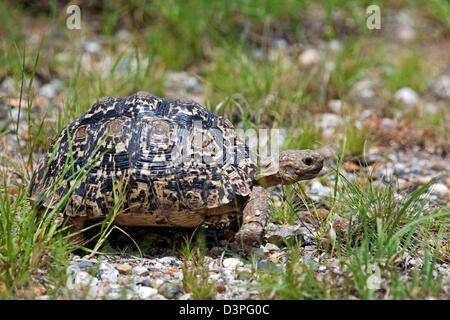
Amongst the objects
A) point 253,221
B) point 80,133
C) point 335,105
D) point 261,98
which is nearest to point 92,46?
point 261,98

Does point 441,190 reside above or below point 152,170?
below

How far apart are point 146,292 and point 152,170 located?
676 millimetres

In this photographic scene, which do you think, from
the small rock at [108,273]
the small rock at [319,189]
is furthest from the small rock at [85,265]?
the small rock at [319,189]

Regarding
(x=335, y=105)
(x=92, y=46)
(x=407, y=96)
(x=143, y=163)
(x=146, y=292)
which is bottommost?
(x=146, y=292)

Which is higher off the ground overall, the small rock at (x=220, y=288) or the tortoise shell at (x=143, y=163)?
the tortoise shell at (x=143, y=163)

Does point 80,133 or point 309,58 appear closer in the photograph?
point 80,133

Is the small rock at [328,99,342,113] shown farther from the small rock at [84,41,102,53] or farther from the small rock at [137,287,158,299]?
the small rock at [137,287,158,299]

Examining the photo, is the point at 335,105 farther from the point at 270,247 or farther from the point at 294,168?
the point at 270,247

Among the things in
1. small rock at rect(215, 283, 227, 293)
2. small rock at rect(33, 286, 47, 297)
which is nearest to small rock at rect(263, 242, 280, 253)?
small rock at rect(215, 283, 227, 293)

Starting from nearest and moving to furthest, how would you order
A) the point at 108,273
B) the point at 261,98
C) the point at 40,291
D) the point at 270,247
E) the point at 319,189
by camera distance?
the point at 40,291 → the point at 108,273 → the point at 270,247 → the point at 319,189 → the point at 261,98

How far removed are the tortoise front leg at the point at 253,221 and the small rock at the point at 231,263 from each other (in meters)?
0.11

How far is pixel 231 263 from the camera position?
2.94 meters

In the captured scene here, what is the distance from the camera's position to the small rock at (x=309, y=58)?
6.00 meters

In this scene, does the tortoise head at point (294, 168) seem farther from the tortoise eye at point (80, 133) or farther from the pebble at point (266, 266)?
the tortoise eye at point (80, 133)
